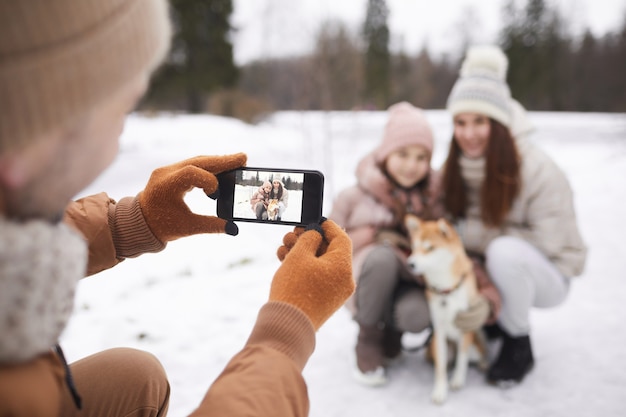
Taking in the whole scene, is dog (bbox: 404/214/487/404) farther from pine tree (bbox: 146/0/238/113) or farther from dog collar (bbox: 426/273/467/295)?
pine tree (bbox: 146/0/238/113)

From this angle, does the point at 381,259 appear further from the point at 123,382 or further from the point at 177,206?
the point at 123,382

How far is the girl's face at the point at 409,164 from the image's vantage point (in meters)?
2.24

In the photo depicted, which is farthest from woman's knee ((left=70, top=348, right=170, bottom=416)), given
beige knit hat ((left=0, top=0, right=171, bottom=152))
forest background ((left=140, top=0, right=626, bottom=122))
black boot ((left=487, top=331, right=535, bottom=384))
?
forest background ((left=140, top=0, right=626, bottom=122))

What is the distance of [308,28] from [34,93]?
4.05 m

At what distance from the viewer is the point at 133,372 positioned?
3.47 feet

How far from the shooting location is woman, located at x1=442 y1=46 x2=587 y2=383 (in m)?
2.02

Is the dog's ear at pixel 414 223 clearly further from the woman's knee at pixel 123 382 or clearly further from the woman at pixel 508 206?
the woman's knee at pixel 123 382

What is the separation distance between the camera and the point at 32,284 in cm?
56

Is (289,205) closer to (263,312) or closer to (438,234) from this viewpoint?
(263,312)

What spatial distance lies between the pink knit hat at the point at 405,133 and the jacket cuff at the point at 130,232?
1.42 m

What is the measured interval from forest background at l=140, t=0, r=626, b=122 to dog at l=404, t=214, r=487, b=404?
949 cm

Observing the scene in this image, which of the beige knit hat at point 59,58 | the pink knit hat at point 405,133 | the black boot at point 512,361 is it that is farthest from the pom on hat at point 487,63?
the beige knit hat at point 59,58

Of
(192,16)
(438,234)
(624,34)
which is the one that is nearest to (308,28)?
(438,234)

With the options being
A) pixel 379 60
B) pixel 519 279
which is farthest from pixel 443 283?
pixel 379 60
